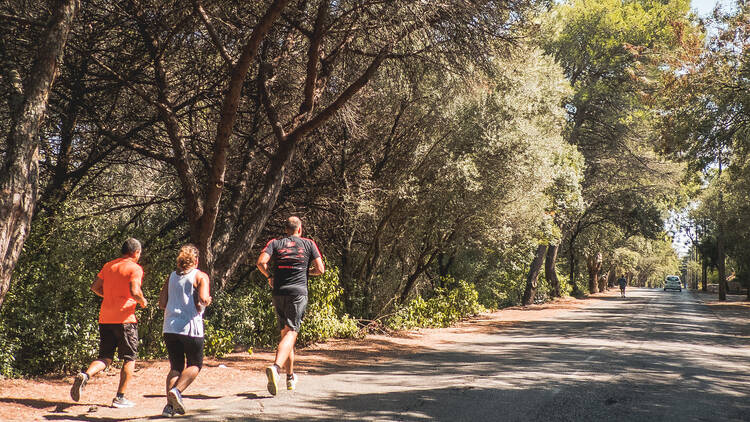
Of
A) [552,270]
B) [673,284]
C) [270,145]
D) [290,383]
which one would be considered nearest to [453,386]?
[290,383]

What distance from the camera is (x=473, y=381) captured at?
8102 mm

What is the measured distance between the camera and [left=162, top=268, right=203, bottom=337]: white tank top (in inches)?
232

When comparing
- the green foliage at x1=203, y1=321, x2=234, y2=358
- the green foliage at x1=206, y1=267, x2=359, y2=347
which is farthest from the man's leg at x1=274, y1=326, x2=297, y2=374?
the green foliage at x1=206, y1=267, x2=359, y2=347

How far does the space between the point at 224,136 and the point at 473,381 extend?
5081 millimetres

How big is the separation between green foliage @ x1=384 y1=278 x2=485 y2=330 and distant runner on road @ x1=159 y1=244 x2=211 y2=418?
33.1 ft

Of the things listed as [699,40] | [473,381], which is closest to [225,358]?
[473,381]

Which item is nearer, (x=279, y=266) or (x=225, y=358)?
(x=279, y=266)

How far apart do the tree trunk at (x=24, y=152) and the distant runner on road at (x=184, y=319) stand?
158 cm

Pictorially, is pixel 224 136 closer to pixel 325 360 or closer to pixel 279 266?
pixel 279 266

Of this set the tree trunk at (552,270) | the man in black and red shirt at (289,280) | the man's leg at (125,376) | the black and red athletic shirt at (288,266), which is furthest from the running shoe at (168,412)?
the tree trunk at (552,270)

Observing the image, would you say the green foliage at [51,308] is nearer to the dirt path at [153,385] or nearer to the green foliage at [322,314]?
the dirt path at [153,385]

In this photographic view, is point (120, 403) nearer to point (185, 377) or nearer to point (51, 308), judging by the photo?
point (185, 377)

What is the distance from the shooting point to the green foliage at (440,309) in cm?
1645

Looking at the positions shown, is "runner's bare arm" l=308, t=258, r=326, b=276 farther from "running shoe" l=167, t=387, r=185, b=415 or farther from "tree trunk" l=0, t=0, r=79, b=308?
"tree trunk" l=0, t=0, r=79, b=308
